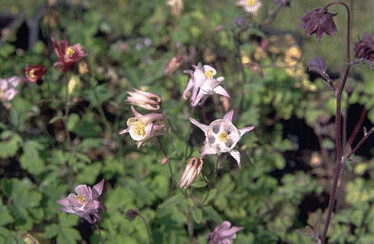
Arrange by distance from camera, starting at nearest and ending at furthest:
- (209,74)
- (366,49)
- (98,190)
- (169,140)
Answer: (366,49)
(98,190)
(209,74)
(169,140)

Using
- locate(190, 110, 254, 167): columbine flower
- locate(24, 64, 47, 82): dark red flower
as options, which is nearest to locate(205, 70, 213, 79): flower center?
locate(190, 110, 254, 167): columbine flower

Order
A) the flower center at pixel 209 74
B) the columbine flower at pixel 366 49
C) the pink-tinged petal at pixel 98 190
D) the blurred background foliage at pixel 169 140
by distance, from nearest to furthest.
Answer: the columbine flower at pixel 366 49 < the pink-tinged petal at pixel 98 190 < the flower center at pixel 209 74 < the blurred background foliage at pixel 169 140

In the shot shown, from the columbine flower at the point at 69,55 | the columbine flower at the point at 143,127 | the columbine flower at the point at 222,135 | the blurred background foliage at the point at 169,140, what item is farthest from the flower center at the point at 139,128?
the columbine flower at the point at 69,55

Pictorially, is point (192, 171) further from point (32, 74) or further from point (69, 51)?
point (32, 74)

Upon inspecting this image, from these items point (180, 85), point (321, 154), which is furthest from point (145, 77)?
point (321, 154)

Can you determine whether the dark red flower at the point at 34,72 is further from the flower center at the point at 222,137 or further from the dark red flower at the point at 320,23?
the dark red flower at the point at 320,23

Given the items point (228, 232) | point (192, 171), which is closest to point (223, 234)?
point (228, 232)
